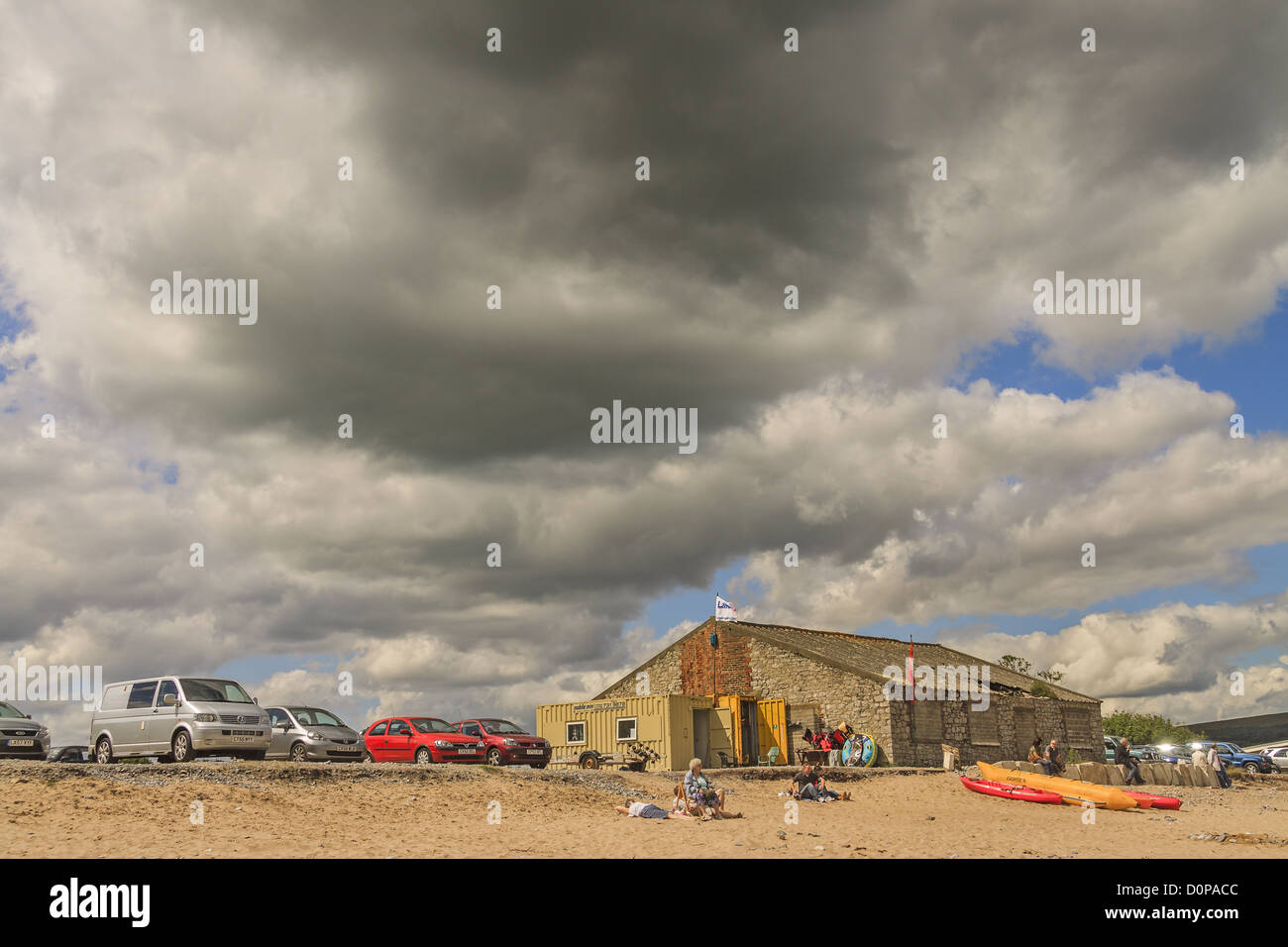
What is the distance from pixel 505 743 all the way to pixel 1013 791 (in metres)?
13.3

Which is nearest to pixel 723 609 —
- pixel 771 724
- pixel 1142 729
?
pixel 771 724

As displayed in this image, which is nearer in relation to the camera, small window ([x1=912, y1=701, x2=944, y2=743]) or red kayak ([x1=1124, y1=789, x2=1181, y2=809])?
red kayak ([x1=1124, y1=789, x2=1181, y2=809])

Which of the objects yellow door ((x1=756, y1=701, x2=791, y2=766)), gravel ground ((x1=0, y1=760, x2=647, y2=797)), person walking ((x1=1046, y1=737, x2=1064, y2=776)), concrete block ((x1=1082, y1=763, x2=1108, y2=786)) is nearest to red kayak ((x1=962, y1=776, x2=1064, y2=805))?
concrete block ((x1=1082, y1=763, x2=1108, y2=786))

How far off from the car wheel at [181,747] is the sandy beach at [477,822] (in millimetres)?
932

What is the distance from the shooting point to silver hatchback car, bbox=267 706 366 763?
77.8ft

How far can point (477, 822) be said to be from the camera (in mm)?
17641

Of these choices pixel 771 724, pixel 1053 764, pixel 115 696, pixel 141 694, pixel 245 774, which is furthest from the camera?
pixel 771 724

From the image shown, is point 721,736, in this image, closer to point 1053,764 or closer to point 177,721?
point 1053,764

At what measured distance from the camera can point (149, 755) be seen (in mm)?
20312

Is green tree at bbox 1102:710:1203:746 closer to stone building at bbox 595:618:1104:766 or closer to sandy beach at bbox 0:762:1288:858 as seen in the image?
stone building at bbox 595:618:1104:766

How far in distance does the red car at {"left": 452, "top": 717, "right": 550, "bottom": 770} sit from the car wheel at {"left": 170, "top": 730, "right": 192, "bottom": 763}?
9235 millimetres

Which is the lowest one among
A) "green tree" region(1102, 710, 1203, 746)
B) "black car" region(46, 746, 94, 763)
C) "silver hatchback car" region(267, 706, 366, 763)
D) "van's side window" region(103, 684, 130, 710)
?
"green tree" region(1102, 710, 1203, 746)

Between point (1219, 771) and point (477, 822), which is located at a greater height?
point (477, 822)
